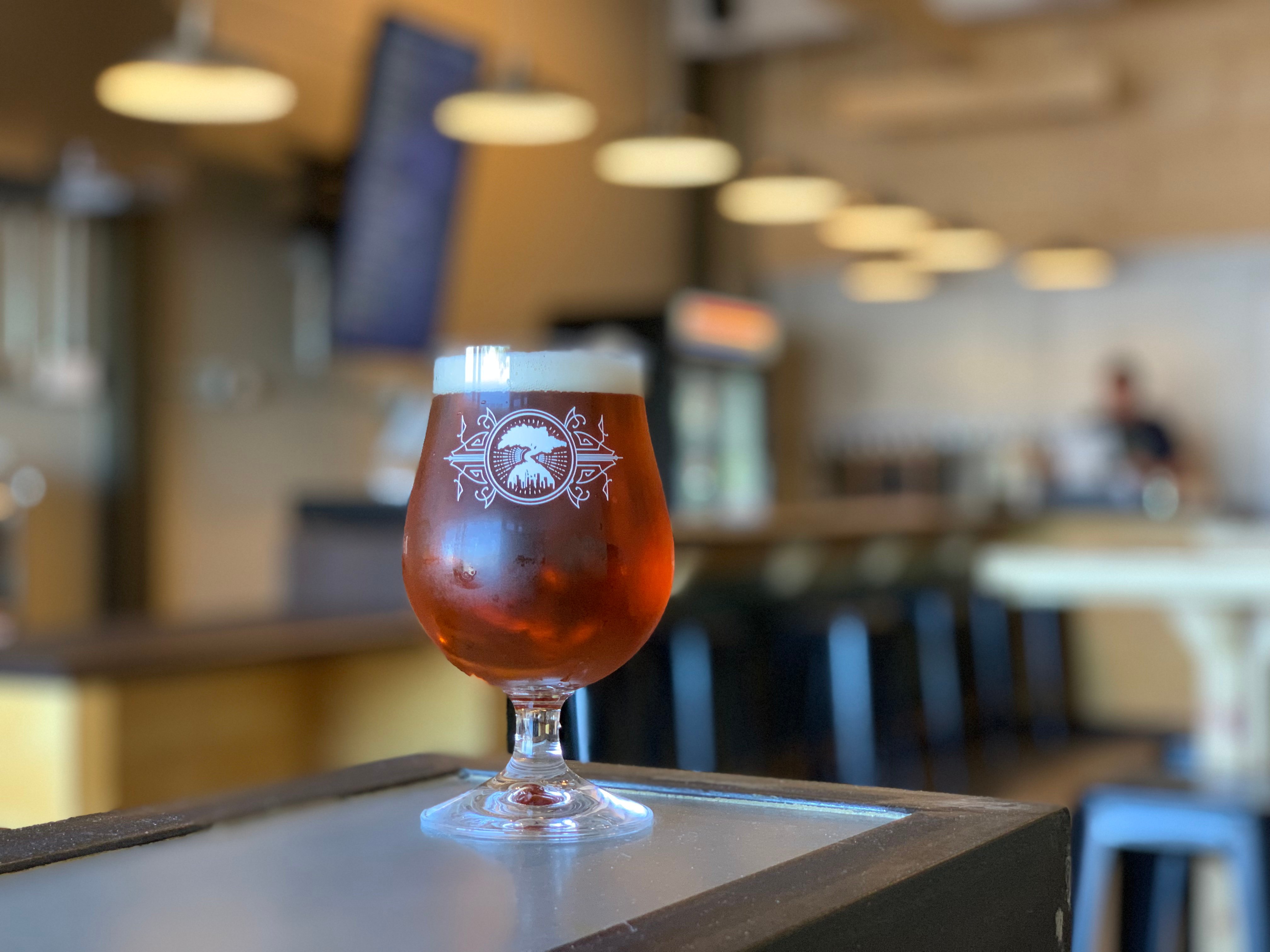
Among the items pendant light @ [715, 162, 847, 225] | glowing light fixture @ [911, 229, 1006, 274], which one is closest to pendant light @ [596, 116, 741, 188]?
pendant light @ [715, 162, 847, 225]

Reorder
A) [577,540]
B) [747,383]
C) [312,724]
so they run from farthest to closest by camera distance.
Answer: [747,383] → [312,724] → [577,540]

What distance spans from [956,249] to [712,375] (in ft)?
4.74

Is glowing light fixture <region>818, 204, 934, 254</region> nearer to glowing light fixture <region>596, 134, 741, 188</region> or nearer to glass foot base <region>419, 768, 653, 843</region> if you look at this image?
glowing light fixture <region>596, 134, 741, 188</region>

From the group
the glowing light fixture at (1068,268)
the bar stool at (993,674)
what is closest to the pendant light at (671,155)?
the bar stool at (993,674)

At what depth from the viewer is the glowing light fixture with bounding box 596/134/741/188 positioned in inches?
168

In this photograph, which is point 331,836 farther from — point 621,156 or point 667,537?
point 621,156

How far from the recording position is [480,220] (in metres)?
7.07

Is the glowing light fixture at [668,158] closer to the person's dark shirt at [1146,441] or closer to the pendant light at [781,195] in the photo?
the pendant light at [781,195]

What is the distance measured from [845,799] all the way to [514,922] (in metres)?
0.23

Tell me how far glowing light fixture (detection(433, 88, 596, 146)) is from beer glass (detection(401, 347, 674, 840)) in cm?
323

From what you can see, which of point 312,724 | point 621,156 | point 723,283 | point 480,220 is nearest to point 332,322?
point 621,156

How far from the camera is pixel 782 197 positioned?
504 centimetres

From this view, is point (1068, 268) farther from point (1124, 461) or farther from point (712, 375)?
point (712, 375)

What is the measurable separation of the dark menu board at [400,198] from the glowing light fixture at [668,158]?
1.18 metres
